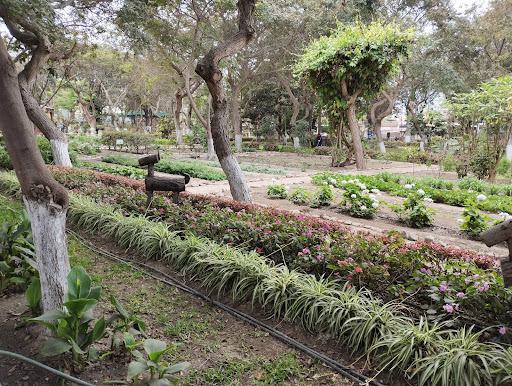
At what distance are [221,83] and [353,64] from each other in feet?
21.3

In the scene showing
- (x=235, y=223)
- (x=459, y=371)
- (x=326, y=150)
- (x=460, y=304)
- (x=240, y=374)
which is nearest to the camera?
(x=459, y=371)

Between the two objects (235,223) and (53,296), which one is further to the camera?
(235,223)

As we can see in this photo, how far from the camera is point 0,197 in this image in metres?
6.91

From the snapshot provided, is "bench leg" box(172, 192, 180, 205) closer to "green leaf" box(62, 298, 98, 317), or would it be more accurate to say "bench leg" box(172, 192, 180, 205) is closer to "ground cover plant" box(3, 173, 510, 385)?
"ground cover plant" box(3, 173, 510, 385)

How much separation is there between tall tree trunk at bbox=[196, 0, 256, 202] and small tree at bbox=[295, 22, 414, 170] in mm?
6289

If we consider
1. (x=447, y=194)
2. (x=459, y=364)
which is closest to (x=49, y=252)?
(x=459, y=364)

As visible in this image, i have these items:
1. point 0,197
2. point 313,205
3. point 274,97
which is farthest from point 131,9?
point 274,97

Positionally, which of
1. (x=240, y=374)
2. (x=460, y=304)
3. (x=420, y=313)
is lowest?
(x=240, y=374)

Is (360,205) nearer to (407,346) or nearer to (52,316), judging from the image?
(407,346)

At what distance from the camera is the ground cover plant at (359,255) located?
2.56 m

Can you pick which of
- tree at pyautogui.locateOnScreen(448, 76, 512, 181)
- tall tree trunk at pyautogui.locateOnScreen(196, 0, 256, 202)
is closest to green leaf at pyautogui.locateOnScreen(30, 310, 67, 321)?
tall tree trunk at pyautogui.locateOnScreen(196, 0, 256, 202)

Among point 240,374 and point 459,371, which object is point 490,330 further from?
point 240,374

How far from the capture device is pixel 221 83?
556 cm

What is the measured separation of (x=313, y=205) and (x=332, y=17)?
13.3 meters
